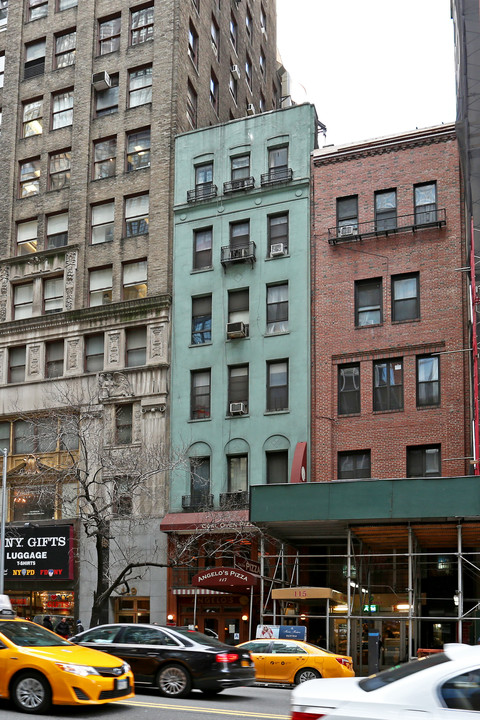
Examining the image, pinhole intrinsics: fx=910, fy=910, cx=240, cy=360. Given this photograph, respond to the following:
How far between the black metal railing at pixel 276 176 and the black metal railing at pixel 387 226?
11.3 feet

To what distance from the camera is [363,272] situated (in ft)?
121

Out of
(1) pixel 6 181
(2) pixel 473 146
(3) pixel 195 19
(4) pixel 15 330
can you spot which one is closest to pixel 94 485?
(4) pixel 15 330

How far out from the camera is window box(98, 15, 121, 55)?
4628 cm

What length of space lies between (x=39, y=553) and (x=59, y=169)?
19089mm

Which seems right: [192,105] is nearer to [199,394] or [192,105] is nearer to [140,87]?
[140,87]

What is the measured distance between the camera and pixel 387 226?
121 ft

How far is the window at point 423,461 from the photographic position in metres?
34.0

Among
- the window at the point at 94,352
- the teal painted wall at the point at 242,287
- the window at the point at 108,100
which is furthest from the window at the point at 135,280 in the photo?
the window at the point at 108,100

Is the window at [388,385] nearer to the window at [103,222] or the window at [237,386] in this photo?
the window at [237,386]

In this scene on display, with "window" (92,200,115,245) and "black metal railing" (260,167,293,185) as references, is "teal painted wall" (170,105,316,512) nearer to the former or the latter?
"black metal railing" (260,167,293,185)

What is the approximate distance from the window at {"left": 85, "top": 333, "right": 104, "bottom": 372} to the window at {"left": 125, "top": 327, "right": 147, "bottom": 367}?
4.70 ft

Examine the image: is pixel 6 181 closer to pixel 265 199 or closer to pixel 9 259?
pixel 9 259

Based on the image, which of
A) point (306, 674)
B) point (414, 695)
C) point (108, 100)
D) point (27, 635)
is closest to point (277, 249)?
point (108, 100)

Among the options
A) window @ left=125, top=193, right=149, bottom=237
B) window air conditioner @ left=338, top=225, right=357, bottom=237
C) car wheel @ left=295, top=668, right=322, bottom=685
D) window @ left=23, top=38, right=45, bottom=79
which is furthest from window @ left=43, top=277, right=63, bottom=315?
car wheel @ left=295, top=668, right=322, bottom=685
